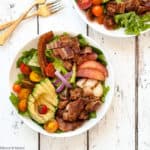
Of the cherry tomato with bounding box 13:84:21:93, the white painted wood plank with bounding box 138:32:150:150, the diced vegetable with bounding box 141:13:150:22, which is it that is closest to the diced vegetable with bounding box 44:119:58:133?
the cherry tomato with bounding box 13:84:21:93

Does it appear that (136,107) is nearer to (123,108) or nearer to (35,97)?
(123,108)

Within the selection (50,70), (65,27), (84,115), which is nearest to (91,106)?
(84,115)

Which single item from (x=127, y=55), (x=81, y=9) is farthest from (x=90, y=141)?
(x=81, y=9)

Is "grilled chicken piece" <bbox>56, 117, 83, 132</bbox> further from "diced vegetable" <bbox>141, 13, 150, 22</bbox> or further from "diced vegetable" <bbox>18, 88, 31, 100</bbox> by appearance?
"diced vegetable" <bbox>141, 13, 150, 22</bbox>

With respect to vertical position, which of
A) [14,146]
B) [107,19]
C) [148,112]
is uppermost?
[107,19]

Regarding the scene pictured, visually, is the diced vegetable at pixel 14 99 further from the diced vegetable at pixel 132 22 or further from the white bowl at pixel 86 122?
the diced vegetable at pixel 132 22

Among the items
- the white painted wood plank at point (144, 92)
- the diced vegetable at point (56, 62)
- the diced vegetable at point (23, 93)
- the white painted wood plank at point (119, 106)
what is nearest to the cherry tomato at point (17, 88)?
the diced vegetable at point (23, 93)
